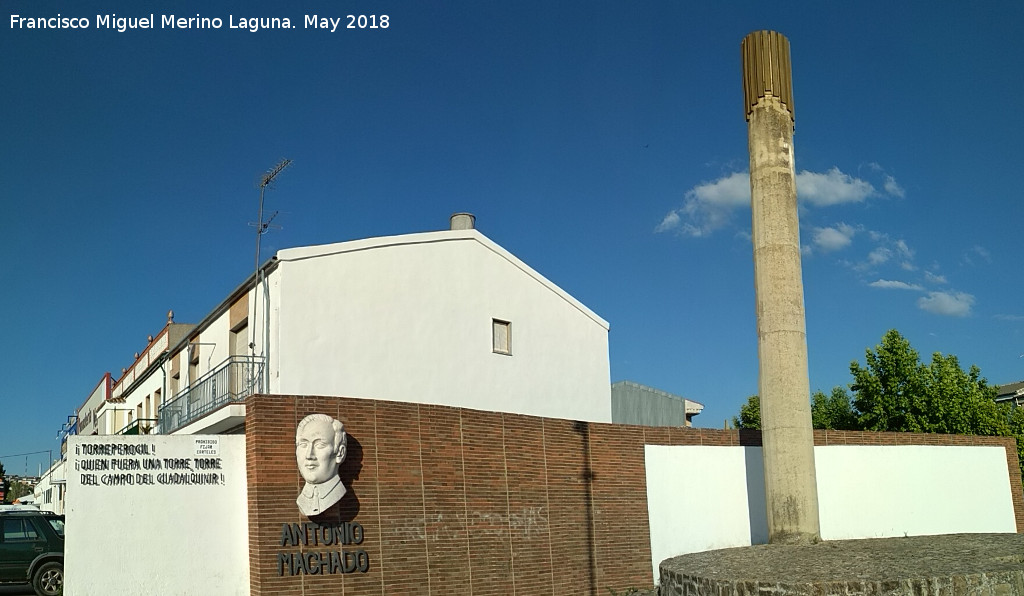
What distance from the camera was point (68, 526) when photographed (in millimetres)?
12734

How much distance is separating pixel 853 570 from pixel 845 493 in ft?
27.4

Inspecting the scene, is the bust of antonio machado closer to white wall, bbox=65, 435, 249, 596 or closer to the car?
white wall, bbox=65, 435, 249, 596

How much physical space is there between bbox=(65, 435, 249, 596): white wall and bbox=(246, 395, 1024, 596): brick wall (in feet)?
1.11

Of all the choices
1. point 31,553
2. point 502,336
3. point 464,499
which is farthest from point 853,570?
point 31,553

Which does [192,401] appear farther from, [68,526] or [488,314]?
[68,526]

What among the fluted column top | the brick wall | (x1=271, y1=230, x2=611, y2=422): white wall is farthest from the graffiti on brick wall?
the fluted column top

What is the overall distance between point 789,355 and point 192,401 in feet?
43.5

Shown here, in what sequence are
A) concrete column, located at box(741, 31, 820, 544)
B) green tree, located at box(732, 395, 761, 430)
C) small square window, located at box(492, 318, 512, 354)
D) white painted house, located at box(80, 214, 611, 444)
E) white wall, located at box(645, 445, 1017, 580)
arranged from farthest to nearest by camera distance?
green tree, located at box(732, 395, 761, 430), small square window, located at box(492, 318, 512, 354), white painted house, located at box(80, 214, 611, 444), white wall, located at box(645, 445, 1017, 580), concrete column, located at box(741, 31, 820, 544)

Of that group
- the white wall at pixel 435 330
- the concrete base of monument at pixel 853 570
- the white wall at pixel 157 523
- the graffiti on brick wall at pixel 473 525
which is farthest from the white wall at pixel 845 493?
the white wall at pixel 157 523

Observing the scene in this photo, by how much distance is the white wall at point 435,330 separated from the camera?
20.4m

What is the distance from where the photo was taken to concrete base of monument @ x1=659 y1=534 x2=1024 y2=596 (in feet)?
41.0

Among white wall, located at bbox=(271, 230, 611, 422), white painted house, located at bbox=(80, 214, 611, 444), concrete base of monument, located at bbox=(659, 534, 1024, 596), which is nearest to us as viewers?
concrete base of monument, located at bbox=(659, 534, 1024, 596)

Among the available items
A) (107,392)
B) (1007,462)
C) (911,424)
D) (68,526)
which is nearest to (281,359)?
(68,526)

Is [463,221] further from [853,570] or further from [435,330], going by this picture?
[853,570]
